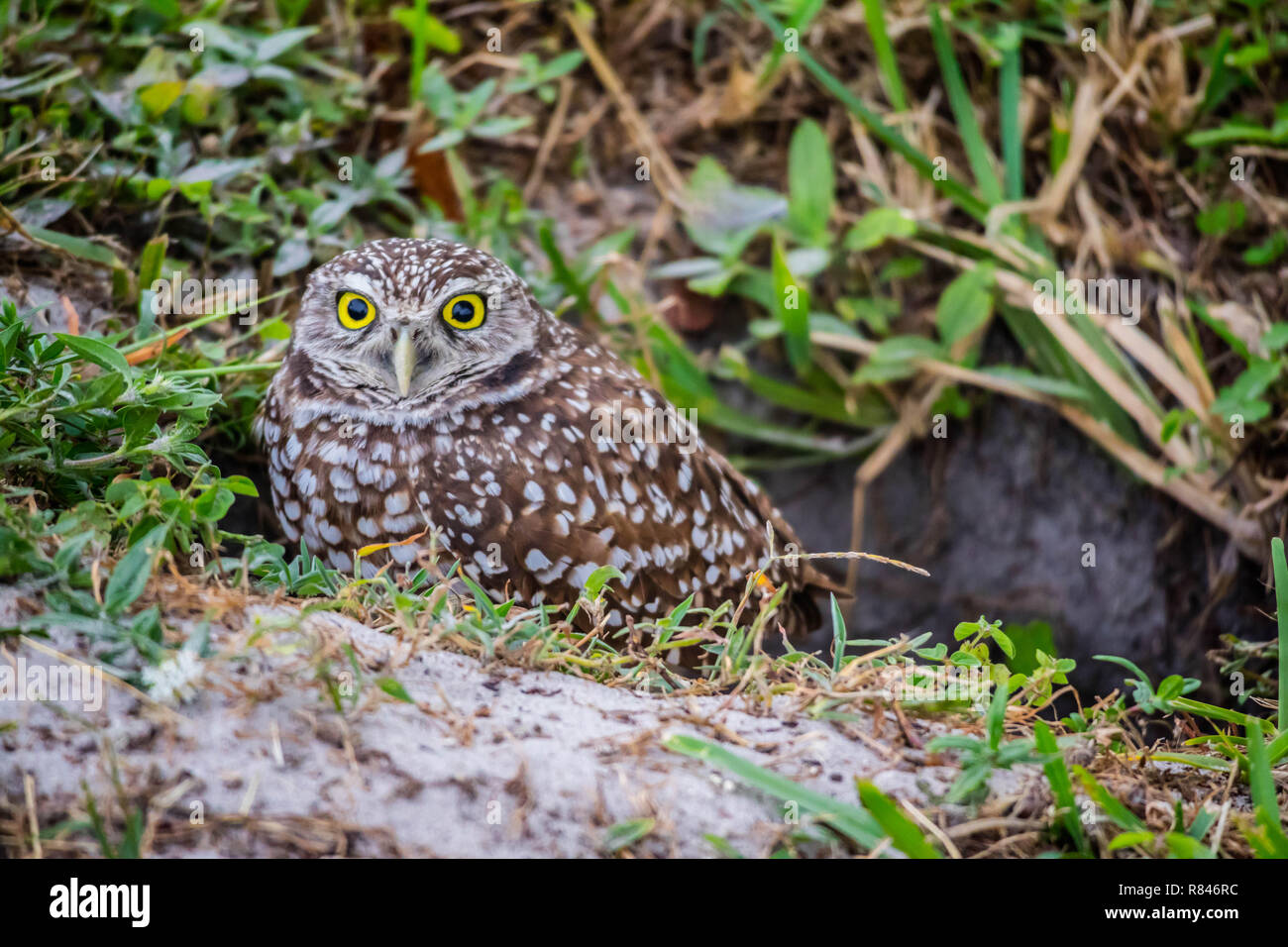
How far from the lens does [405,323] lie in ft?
8.61

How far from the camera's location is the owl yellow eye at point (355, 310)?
2.66 metres

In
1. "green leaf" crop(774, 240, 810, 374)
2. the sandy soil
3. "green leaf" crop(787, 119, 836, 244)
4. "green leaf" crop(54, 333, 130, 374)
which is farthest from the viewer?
"green leaf" crop(787, 119, 836, 244)

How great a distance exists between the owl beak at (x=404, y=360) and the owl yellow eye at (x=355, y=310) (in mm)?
121

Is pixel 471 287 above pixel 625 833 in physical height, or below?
above

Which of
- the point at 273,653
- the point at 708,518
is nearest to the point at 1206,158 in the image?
the point at 708,518

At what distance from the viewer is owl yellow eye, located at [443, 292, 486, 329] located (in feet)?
8.84

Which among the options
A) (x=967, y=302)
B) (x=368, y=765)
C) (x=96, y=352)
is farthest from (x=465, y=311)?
(x=967, y=302)

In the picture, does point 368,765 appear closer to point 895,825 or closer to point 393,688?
point 393,688

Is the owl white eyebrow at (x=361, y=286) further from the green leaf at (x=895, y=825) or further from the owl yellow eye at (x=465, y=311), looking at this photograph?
the green leaf at (x=895, y=825)

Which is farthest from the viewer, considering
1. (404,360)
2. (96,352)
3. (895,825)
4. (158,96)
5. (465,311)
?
(158,96)

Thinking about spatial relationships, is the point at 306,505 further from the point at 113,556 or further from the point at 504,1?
the point at 504,1

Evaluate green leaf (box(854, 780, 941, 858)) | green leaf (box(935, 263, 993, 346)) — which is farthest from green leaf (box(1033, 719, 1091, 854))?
green leaf (box(935, 263, 993, 346))

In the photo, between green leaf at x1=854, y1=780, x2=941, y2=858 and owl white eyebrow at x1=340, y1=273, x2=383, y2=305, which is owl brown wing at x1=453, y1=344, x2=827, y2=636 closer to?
owl white eyebrow at x1=340, y1=273, x2=383, y2=305

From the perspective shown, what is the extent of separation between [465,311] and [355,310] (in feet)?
0.95
